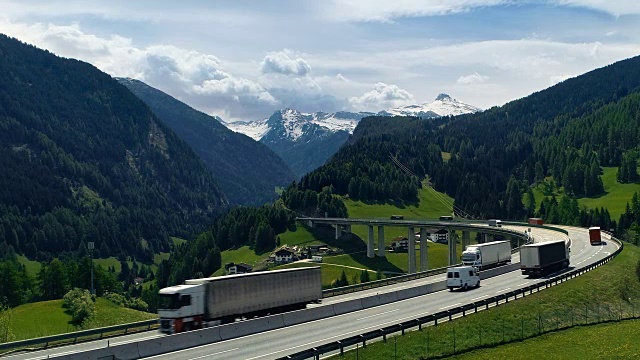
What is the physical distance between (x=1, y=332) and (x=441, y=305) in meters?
43.9

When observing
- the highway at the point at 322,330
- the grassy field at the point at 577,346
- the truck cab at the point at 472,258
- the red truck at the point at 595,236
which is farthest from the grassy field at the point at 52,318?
the red truck at the point at 595,236

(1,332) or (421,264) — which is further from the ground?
(1,332)

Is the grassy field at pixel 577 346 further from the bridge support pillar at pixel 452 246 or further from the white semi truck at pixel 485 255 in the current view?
the bridge support pillar at pixel 452 246

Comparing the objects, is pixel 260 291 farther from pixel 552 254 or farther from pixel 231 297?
pixel 552 254

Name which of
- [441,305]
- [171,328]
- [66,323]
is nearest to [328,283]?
[66,323]

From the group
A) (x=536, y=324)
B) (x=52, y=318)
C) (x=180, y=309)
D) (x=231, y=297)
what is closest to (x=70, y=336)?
(x=180, y=309)

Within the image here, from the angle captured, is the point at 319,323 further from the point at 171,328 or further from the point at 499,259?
the point at 499,259

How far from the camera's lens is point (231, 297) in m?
56.5

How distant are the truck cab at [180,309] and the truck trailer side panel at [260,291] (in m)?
1.07

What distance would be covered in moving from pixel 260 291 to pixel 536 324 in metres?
22.9

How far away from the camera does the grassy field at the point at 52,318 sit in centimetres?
7850

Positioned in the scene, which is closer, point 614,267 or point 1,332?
point 1,332

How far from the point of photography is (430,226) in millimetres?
190000

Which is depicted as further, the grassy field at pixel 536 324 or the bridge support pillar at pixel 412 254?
the bridge support pillar at pixel 412 254
